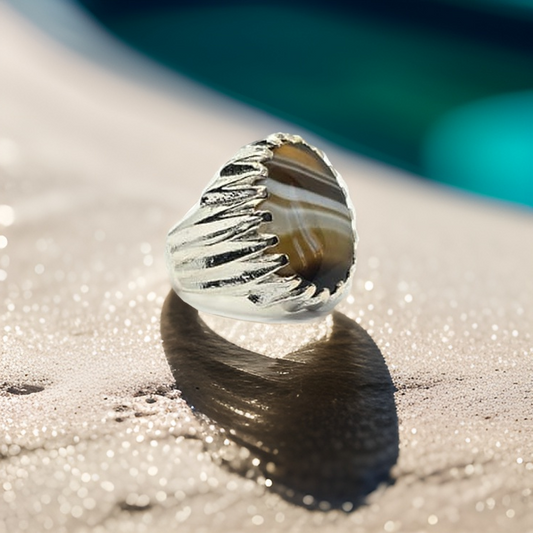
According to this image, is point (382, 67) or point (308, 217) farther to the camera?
point (382, 67)

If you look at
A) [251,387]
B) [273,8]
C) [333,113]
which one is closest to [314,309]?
[251,387]

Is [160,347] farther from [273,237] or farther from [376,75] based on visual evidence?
[376,75]

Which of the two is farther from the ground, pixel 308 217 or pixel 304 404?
pixel 308 217

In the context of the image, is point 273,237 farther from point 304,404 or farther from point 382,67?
point 382,67

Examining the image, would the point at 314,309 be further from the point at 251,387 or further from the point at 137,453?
the point at 137,453

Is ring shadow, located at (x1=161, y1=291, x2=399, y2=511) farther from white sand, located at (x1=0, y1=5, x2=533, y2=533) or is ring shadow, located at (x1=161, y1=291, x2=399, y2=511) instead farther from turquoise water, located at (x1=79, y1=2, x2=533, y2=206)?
turquoise water, located at (x1=79, y1=2, x2=533, y2=206)

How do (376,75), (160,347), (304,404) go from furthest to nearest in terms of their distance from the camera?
1. (376,75)
2. (160,347)
3. (304,404)

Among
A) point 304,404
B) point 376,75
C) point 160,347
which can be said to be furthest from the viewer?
point 376,75

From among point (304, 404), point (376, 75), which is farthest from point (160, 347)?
point (376, 75)
